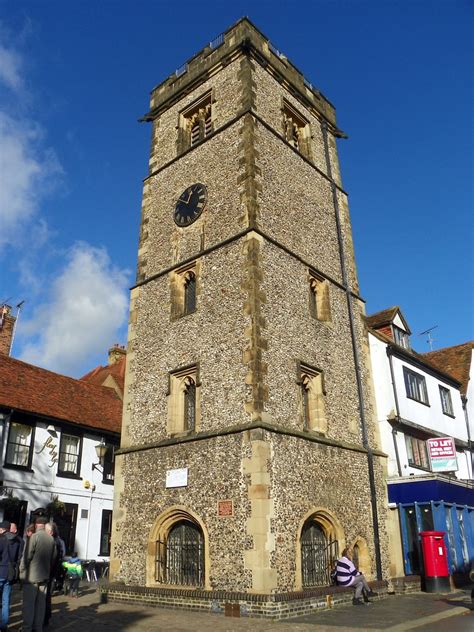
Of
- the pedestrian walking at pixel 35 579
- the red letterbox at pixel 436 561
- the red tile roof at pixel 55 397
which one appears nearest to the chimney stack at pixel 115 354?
the red tile roof at pixel 55 397

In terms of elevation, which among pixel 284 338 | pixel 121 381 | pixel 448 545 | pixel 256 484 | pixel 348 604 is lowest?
pixel 348 604

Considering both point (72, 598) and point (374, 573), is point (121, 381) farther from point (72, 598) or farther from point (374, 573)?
point (374, 573)

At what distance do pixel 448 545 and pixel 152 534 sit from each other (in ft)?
27.6

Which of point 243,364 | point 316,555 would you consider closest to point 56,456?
point 243,364

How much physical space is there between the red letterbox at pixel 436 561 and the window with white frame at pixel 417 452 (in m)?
3.24

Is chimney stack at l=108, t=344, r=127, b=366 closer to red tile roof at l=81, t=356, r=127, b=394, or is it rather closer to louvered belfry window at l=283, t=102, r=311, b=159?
red tile roof at l=81, t=356, r=127, b=394

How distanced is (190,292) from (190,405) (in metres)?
3.53

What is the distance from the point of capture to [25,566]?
291 inches

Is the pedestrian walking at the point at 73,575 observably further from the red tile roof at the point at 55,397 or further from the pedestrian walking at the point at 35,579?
the pedestrian walking at the point at 35,579

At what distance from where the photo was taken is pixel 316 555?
42.6ft

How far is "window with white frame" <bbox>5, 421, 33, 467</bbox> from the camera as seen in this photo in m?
18.4

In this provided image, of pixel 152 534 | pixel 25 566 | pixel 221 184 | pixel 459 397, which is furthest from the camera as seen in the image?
pixel 459 397

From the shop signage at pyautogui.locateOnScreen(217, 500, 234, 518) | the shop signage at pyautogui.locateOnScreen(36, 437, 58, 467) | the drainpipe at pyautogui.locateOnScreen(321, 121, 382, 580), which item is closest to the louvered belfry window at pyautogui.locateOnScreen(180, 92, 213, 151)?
the drainpipe at pyautogui.locateOnScreen(321, 121, 382, 580)

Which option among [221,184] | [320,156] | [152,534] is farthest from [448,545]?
[320,156]
